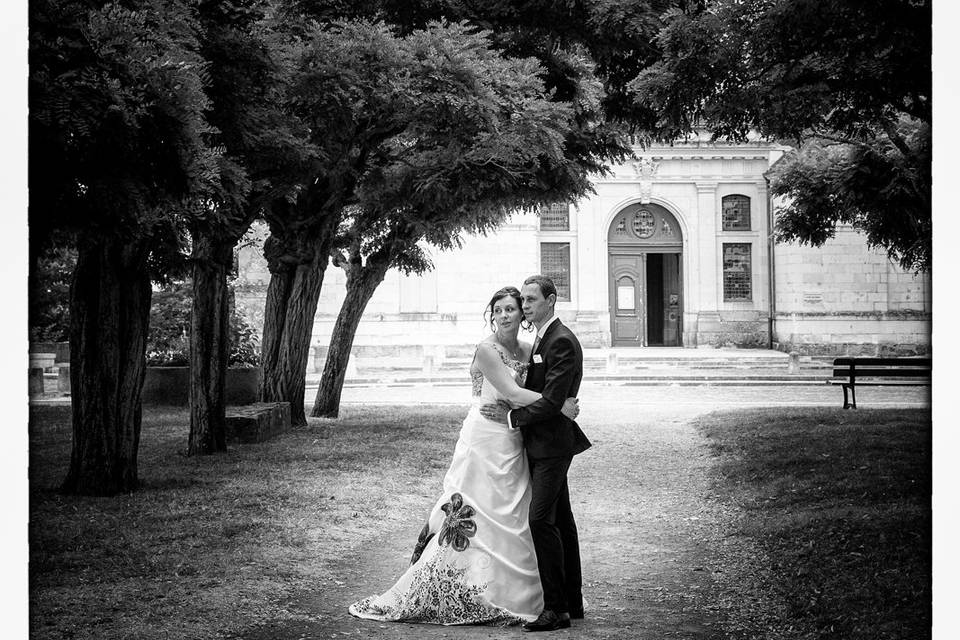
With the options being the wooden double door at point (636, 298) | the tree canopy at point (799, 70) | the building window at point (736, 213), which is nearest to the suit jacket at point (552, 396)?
the tree canopy at point (799, 70)

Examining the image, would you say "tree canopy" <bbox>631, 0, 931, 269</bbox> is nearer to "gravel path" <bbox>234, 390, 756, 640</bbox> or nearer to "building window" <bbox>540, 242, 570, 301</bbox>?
"gravel path" <bbox>234, 390, 756, 640</bbox>

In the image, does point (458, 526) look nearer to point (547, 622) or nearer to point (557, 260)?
point (547, 622)

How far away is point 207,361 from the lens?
10.5m

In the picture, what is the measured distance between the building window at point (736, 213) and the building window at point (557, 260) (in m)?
4.53

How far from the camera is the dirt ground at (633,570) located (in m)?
4.73

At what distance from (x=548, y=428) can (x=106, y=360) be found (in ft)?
14.1

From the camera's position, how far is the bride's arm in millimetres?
4703

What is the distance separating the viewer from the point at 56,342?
54.1 ft

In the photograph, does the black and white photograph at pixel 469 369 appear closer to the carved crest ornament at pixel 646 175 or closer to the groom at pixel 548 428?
the groom at pixel 548 428

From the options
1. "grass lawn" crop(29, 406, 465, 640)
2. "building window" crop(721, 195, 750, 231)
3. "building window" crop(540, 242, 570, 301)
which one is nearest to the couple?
"grass lawn" crop(29, 406, 465, 640)

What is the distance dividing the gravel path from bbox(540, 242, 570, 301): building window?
54.3 feet

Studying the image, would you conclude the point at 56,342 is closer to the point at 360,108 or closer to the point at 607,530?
the point at 360,108

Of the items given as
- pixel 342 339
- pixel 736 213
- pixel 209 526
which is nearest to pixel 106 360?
pixel 209 526
